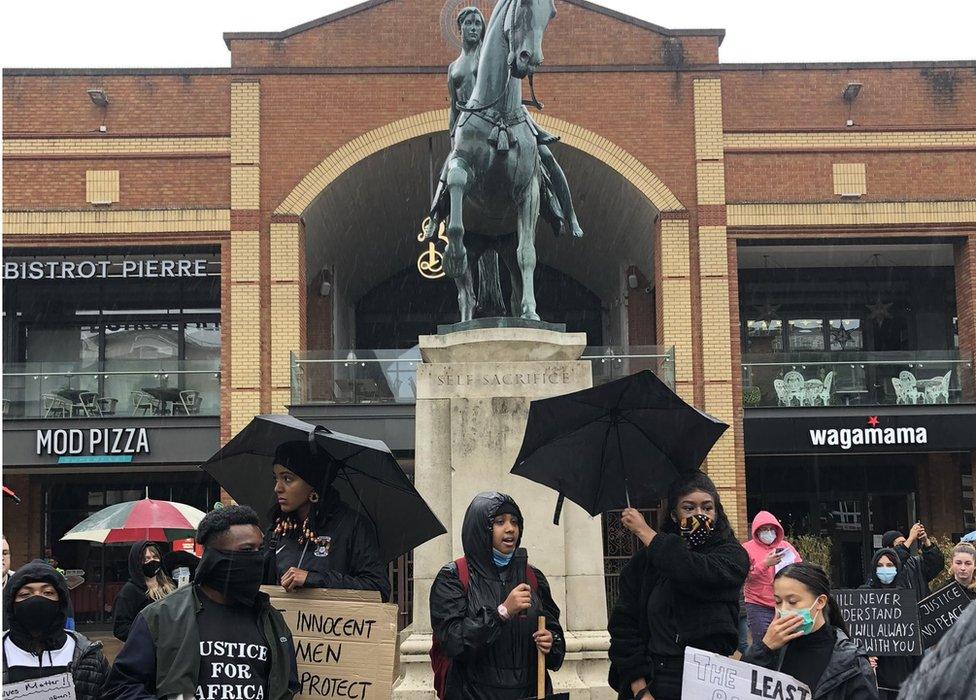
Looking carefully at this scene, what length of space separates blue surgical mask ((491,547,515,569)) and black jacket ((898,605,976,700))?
3.96 m

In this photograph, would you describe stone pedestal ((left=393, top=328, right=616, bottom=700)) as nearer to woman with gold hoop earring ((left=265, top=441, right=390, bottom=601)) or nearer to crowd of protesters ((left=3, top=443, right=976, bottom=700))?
crowd of protesters ((left=3, top=443, right=976, bottom=700))

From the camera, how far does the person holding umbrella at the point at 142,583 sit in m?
8.29

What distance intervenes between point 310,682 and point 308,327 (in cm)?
2405

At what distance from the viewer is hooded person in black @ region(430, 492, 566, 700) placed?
5328 mm

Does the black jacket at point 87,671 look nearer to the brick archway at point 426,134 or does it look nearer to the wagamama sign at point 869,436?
the brick archway at point 426,134

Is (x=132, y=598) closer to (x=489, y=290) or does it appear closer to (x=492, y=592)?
(x=492, y=592)

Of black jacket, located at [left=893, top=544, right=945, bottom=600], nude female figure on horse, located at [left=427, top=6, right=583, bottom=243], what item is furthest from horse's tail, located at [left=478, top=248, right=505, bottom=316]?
black jacket, located at [left=893, top=544, right=945, bottom=600]

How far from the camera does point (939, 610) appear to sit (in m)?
8.68

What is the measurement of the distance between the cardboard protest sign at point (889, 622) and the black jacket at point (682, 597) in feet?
10.7

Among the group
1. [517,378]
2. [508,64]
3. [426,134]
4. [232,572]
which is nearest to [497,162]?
[508,64]

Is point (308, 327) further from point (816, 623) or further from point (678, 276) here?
point (816, 623)

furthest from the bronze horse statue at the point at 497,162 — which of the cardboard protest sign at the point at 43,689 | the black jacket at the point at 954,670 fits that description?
the black jacket at the point at 954,670

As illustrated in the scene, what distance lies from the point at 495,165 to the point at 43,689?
6617 mm

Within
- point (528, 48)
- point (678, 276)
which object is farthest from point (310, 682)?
point (678, 276)
